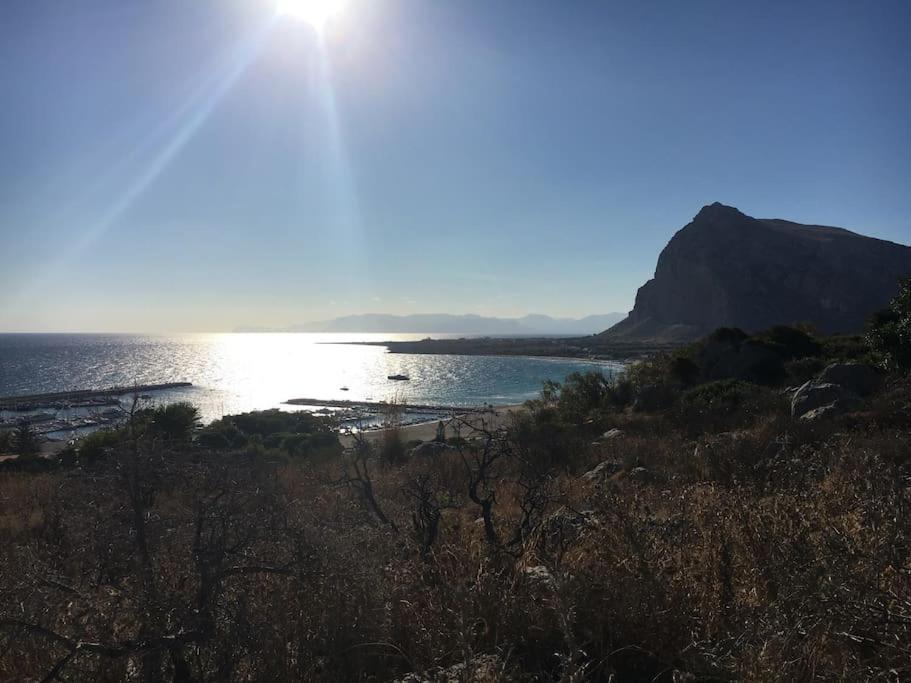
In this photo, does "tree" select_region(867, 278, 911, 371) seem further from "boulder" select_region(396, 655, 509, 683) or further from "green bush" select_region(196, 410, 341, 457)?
"boulder" select_region(396, 655, 509, 683)

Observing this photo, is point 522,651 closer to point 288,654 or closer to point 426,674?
point 426,674

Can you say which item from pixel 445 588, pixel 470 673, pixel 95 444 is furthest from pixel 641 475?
pixel 95 444

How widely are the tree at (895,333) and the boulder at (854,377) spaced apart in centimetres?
65

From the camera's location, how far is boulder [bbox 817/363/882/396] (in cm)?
1298

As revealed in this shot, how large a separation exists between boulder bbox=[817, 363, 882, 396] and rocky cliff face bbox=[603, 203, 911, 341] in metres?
110

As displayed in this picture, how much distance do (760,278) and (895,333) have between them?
127 m

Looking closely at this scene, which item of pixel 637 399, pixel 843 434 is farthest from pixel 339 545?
pixel 637 399

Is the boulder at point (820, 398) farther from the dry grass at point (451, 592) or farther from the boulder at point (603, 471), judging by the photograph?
the dry grass at point (451, 592)

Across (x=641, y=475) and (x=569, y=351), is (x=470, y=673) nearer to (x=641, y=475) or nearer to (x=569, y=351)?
(x=641, y=475)

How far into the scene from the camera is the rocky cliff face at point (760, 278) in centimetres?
11600

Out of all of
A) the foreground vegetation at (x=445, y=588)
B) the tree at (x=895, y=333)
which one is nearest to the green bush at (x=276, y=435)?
the foreground vegetation at (x=445, y=588)

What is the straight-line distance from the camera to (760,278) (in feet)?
412

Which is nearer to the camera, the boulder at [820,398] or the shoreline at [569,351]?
the boulder at [820,398]

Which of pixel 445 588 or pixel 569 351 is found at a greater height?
pixel 445 588
